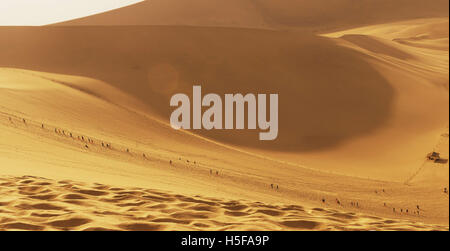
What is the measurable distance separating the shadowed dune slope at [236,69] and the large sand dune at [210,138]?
92 millimetres

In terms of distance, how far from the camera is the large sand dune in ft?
18.2

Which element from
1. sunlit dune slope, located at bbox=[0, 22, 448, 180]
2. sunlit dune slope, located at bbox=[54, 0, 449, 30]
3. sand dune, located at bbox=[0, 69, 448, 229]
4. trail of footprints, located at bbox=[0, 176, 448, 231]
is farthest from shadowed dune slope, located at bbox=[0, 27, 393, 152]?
sunlit dune slope, located at bbox=[54, 0, 449, 30]

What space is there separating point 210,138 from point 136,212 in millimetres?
8321

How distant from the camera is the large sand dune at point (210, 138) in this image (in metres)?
5.54

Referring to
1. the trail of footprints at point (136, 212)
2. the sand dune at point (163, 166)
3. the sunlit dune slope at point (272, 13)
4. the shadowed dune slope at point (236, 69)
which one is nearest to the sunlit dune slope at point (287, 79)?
the shadowed dune slope at point (236, 69)

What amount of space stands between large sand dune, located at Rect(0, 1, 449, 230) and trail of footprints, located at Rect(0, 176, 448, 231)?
1.0 inches

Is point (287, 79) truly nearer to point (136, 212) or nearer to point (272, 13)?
point (136, 212)

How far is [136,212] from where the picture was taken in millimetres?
5043

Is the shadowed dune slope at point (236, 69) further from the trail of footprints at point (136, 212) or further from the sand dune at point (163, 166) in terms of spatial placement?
the trail of footprints at point (136, 212)

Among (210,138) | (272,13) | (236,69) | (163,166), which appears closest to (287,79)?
(236,69)

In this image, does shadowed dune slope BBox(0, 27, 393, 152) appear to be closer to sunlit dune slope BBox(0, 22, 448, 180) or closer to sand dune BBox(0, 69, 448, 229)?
sunlit dune slope BBox(0, 22, 448, 180)

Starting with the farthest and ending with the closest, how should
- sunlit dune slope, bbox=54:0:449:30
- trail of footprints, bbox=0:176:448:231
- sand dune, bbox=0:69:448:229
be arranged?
sunlit dune slope, bbox=54:0:449:30 → sand dune, bbox=0:69:448:229 → trail of footprints, bbox=0:176:448:231

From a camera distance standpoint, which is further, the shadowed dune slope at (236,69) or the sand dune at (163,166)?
the shadowed dune slope at (236,69)

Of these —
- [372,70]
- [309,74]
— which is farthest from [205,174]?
[372,70]
